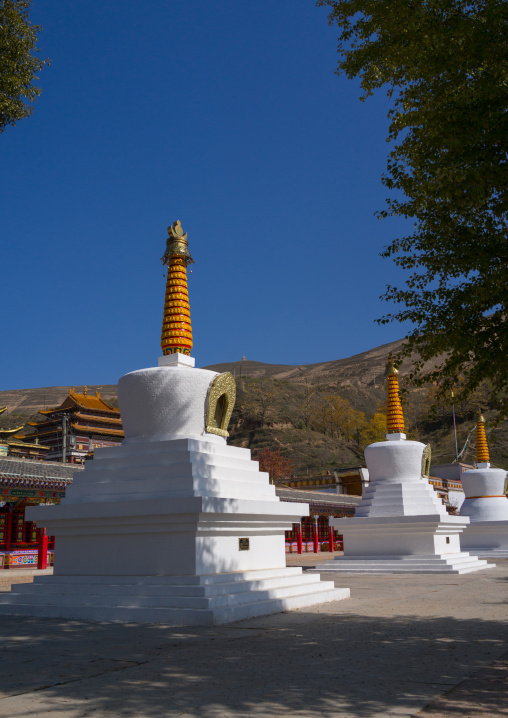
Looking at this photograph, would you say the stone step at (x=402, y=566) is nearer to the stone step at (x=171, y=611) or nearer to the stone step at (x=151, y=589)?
the stone step at (x=151, y=589)

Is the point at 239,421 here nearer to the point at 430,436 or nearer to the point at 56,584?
the point at 430,436

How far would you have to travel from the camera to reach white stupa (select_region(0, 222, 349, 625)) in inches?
351

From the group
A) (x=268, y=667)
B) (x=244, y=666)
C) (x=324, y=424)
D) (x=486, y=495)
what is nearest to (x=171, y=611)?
(x=244, y=666)

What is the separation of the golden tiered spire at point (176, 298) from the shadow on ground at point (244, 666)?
16.0ft

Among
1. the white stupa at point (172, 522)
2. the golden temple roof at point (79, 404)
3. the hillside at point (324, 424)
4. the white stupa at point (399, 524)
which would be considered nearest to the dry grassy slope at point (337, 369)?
the hillside at point (324, 424)

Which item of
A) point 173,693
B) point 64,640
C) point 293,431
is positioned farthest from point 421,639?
point 293,431

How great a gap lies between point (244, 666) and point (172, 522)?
3763mm

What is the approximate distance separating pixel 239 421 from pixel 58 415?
37353 millimetres

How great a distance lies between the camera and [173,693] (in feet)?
15.6

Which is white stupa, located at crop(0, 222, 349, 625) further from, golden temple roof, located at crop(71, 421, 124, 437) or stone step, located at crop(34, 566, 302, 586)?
golden temple roof, located at crop(71, 421, 124, 437)

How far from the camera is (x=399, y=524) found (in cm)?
1772

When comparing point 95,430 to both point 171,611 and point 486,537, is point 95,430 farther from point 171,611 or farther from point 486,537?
point 171,611

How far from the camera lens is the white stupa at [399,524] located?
17.3 meters

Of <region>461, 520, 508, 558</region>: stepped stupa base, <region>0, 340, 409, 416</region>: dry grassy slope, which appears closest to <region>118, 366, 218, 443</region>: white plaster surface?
<region>461, 520, 508, 558</region>: stepped stupa base
